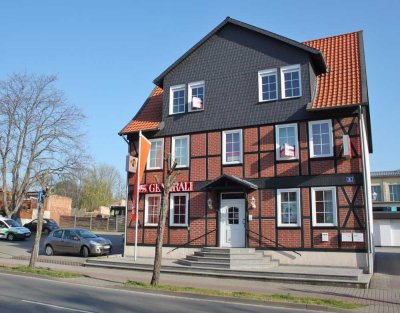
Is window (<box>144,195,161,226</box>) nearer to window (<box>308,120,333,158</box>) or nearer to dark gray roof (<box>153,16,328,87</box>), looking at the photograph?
dark gray roof (<box>153,16,328,87</box>)

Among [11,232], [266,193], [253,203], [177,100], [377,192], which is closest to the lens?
[266,193]

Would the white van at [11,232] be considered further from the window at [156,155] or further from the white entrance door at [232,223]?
the white entrance door at [232,223]

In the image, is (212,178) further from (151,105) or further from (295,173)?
(151,105)

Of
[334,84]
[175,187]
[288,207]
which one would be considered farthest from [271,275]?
[334,84]

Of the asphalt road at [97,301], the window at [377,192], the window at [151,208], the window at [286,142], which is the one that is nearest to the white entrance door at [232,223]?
the window at [286,142]

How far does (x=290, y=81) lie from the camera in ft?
61.4

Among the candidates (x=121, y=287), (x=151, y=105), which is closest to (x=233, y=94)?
(x=151, y=105)

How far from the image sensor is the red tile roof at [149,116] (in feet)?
70.5

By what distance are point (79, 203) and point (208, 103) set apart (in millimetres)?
54894

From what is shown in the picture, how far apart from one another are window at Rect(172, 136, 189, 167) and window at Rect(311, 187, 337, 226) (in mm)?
6335

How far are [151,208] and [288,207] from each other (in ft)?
22.8

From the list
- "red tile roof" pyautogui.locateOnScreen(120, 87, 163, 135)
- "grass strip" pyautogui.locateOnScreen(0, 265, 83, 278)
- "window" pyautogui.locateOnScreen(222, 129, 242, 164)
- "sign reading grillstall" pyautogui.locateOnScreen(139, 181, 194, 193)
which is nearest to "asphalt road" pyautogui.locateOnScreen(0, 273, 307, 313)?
"grass strip" pyautogui.locateOnScreen(0, 265, 83, 278)

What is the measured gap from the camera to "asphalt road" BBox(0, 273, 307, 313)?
910 cm

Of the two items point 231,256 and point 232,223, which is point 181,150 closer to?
point 232,223
